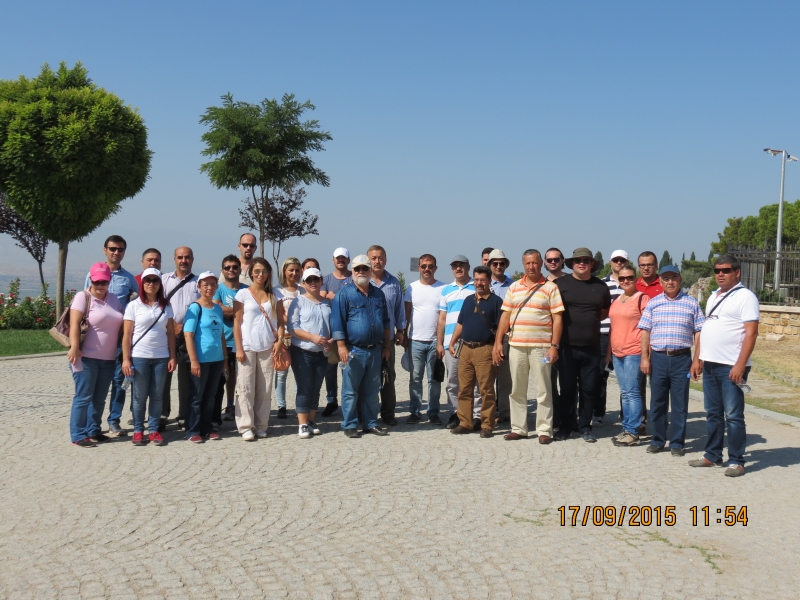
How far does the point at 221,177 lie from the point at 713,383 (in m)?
22.5

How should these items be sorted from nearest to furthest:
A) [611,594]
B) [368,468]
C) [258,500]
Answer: [611,594] → [258,500] → [368,468]

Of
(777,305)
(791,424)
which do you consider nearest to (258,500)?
(791,424)

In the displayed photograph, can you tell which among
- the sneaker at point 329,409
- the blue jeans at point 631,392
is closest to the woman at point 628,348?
the blue jeans at point 631,392

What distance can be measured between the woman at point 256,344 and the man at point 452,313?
75.5 inches

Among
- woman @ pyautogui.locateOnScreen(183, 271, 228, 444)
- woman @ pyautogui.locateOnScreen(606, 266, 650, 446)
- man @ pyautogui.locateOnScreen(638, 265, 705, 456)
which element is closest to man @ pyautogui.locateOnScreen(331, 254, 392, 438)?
woman @ pyautogui.locateOnScreen(183, 271, 228, 444)

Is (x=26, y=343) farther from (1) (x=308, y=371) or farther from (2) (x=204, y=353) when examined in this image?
(1) (x=308, y=371)

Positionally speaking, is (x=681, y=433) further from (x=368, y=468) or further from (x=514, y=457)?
(x=368, y=468)

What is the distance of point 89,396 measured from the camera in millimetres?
7141

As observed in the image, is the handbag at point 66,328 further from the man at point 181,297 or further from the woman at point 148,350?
the man at point 181,297

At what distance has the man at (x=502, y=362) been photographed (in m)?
8.45

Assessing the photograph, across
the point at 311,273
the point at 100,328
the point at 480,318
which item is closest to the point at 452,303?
the point at 480,318

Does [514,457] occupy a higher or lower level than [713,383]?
lower

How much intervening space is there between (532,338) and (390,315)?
1.78 metres

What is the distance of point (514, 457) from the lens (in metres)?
6.93
